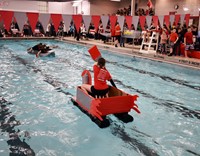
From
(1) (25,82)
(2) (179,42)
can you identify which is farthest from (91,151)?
(2) (179,42)

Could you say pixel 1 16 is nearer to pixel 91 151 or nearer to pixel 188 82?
pixel 188 82

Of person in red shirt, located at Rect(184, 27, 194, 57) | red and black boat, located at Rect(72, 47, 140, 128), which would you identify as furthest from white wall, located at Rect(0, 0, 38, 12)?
red and black boat, located at Rect(72, 47, 140, 128)

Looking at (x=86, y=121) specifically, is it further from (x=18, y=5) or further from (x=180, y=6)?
(x=18, y=5)

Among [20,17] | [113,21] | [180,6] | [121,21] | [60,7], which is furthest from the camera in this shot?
[60,7]

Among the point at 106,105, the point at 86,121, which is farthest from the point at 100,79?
the point at 86,121

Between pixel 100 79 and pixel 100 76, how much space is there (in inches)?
2.7

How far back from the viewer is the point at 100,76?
422 cm

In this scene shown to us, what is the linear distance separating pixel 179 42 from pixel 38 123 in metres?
9.48

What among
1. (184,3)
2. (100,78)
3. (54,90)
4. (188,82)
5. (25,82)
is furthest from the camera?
(184,3)

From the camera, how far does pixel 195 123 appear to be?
4664mm

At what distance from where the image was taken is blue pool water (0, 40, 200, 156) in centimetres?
364

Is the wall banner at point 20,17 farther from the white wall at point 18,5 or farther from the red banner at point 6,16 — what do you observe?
the white wall at point 18,5

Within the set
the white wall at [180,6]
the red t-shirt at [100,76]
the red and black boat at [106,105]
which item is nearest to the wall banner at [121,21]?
the white wall at [180,6]

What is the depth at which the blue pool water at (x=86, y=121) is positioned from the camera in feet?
11.9
